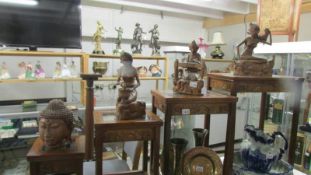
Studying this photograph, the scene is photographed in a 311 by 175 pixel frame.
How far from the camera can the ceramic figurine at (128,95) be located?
121 centimetres

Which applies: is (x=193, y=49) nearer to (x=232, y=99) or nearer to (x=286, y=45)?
(x=232, y=99)

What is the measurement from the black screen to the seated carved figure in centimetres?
162

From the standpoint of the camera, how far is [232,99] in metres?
1.29

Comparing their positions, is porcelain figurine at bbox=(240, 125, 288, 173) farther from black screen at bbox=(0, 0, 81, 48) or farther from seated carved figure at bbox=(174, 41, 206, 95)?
black screen at bbox=(0, 0, 81, 48)

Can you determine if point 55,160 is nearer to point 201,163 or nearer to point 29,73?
point 201,163

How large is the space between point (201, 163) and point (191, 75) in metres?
0.51

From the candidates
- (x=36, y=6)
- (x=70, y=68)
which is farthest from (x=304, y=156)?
(x=36, y=6)

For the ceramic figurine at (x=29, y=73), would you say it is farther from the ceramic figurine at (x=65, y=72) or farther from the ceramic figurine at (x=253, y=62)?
the ceramic figurine at (x=253, y=62)

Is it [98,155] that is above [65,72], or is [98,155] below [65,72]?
below

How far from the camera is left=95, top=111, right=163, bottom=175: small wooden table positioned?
110 cm

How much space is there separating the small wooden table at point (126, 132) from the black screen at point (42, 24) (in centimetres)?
163

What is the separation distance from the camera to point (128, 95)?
124 centimetres

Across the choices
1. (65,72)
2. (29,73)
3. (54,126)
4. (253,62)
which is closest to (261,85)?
(253,62)

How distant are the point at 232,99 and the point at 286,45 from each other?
1.05 m
